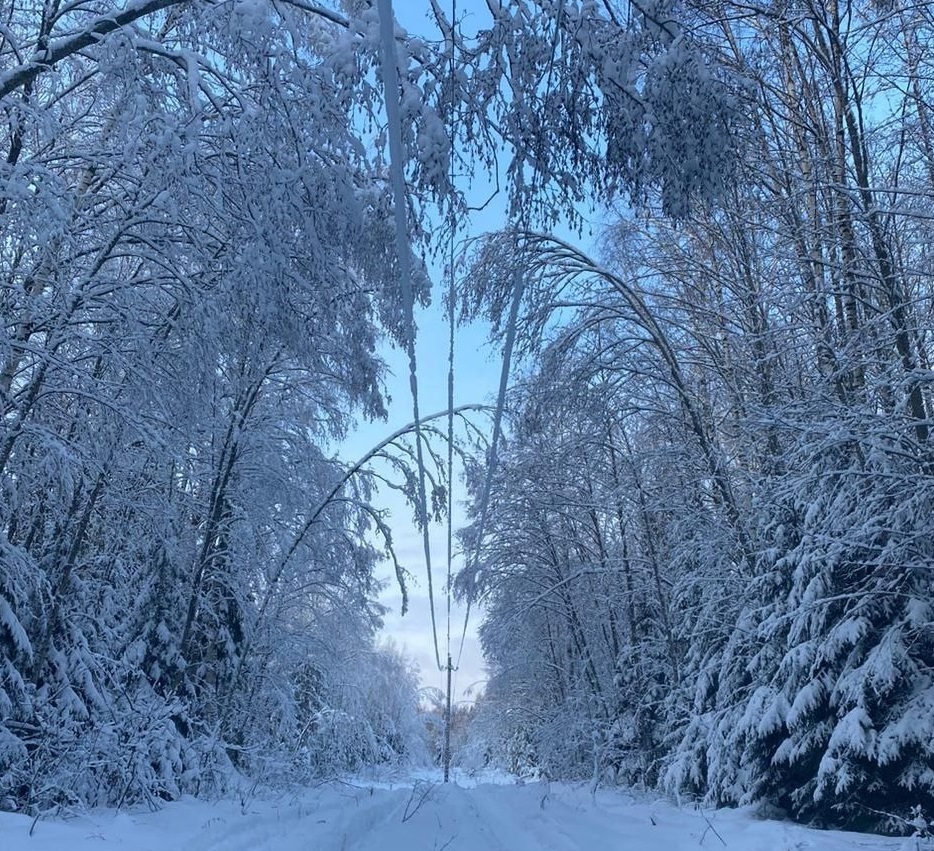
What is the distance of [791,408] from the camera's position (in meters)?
7.46

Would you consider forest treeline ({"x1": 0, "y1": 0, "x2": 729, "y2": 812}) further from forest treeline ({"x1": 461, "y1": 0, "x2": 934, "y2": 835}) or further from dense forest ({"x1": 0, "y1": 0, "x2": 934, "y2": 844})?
forest treeline ({"x1": 461, "y1": 0, "x2": 934, "y2": 835})

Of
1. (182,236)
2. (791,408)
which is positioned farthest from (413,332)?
(791,408)

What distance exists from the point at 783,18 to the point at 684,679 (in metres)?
9.60

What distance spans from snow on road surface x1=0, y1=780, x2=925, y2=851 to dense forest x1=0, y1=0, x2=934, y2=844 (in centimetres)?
66

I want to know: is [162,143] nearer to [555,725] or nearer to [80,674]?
[80,674]

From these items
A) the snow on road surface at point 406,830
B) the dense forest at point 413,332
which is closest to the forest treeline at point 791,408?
the dense forest at point 413,332

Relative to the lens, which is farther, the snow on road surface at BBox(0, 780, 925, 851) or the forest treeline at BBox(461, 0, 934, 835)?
the forest treeline at BBox(461, 0, 934, 835)

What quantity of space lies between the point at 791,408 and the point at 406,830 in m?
5.28

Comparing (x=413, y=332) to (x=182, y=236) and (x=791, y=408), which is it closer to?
(x=182, y=236)

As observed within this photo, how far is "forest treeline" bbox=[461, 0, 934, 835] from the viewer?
6523mm

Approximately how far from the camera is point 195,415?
7289 millimetres

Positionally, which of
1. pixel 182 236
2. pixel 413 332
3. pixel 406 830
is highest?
pixel 182 236

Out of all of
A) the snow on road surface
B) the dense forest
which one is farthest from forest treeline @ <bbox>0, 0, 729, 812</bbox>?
the snow on road surface

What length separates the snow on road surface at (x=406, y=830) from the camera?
4922 mm
